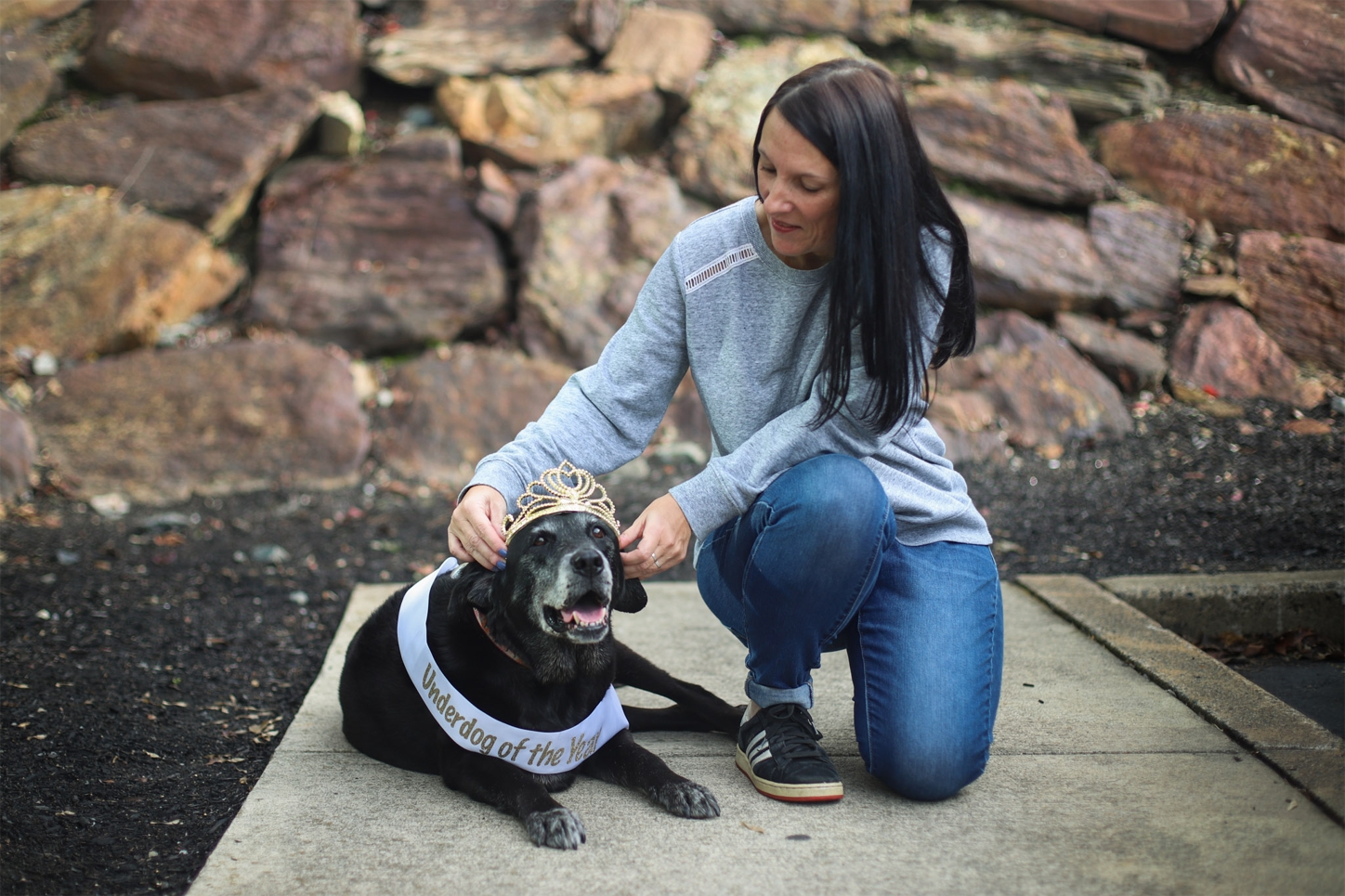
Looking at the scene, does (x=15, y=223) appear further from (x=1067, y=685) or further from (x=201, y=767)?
(x=1067, y=685)

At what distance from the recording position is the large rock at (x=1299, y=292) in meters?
5.64

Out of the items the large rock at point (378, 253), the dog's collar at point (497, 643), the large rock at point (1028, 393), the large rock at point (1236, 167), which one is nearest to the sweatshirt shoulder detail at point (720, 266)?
the dog's collar at point (497, 643)

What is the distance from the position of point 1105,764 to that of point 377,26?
6.34 m

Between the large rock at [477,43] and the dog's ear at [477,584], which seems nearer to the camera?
the dog's ear at [477,584]

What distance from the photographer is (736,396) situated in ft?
8.15

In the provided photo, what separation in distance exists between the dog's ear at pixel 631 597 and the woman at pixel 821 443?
78 mm

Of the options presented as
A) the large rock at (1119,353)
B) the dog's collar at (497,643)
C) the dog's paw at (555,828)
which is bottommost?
the large rock at (1119,353)

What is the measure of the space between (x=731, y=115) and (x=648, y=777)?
16.0ft

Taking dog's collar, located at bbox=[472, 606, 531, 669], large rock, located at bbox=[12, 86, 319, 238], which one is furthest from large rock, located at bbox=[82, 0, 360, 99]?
dog's collar, located at bbox=[472, 606, 531, 669]

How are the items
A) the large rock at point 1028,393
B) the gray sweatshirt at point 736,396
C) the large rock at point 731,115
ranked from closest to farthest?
the gray sweatshirt at point 736,396 < the large rock at point 1028,393 < the large rock at point 731,115

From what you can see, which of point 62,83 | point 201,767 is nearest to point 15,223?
point 62,83

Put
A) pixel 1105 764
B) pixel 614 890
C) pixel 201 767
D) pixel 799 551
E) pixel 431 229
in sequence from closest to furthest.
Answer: pixel 614 890, pixel 799 551, pixel 1105 764, pixel 201 767, pixel 431 229

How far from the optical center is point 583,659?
2355mm

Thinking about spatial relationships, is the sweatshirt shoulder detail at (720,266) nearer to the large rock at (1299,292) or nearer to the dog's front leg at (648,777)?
the dog's front leg at (648,777)
